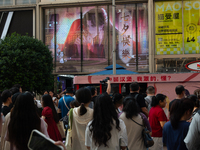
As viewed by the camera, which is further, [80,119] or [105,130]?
[80,119]

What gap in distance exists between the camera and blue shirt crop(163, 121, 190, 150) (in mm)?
3574

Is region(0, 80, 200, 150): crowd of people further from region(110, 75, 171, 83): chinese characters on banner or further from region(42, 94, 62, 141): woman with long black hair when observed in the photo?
region(110, 75, 171, 83): chinese characters on banner

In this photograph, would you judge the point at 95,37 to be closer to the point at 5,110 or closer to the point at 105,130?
the point at 5,110

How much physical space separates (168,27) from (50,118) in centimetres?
1693

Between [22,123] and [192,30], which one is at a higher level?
[192,30]

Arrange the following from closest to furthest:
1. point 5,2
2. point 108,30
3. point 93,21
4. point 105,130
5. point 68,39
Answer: point 105,130, point 108,30, point 93,21, point 68,39, point 5,2

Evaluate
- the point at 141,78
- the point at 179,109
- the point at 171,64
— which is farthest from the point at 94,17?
the point at 179,109

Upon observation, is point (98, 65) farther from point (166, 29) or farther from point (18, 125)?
point (18, 125)

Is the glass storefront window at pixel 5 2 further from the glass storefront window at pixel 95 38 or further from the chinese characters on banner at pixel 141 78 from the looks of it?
the chinese characters on banner at pixel 141 78

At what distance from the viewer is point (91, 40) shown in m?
21.8

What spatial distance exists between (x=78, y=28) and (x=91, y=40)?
145 cm

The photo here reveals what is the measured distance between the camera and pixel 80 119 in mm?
4289

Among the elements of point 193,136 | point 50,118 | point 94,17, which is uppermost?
point 94,17

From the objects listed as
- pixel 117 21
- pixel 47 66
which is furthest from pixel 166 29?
pixel 47 66
